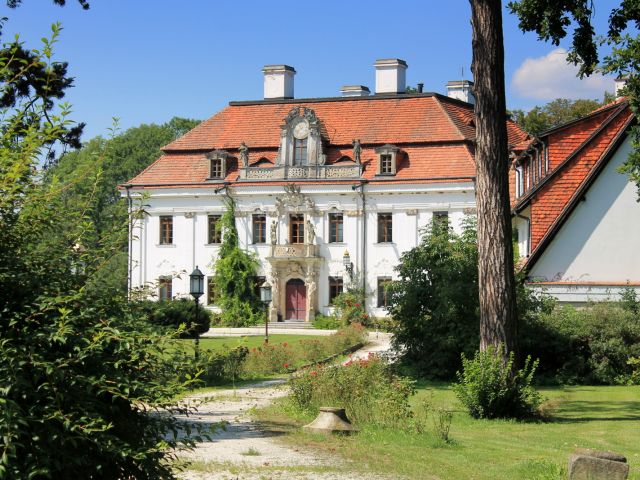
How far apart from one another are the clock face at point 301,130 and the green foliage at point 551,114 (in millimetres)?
16529

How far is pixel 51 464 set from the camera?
641cm

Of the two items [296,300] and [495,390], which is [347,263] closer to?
→ [296,300]

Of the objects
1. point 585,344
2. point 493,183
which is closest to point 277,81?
point 585,344

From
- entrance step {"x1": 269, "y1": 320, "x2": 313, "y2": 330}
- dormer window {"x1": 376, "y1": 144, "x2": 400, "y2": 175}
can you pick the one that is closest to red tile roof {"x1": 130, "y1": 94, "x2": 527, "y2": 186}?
dormer window {"x1": 376, "y1": 144, "x2": 400, "y2": 175}

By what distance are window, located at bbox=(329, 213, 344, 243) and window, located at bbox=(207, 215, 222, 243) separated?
5769 mm

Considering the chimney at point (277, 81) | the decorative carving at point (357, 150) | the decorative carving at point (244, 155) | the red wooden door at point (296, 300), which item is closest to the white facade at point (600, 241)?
the decorative carving at point (357, 150)

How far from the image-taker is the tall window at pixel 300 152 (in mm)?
52250

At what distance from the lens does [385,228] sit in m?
51.3

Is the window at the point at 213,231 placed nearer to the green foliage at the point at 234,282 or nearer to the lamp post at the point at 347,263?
the green foliage at the point at 234,282

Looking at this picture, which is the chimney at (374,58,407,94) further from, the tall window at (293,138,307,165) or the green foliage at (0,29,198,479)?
the green foliage at (0,29,198,479)

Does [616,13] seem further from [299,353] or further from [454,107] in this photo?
[454,107]

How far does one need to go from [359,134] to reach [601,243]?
25.0 meters

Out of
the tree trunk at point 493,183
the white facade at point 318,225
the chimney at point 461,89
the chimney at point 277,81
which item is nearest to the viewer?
the tree trunk at point 493,183

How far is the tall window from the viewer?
5225 cm
